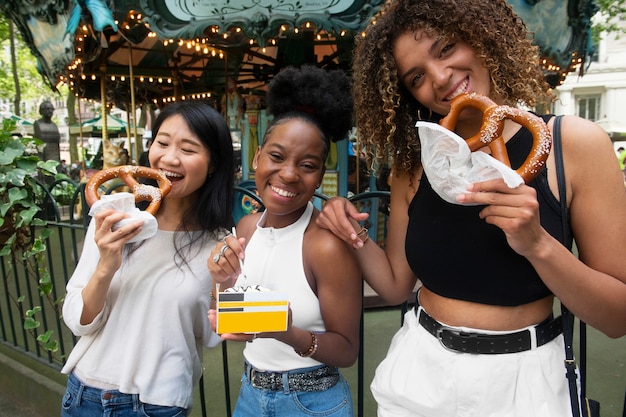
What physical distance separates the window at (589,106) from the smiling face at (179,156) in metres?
34.8

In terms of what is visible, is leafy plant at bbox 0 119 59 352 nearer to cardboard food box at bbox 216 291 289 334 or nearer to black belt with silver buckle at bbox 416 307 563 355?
cardboard food box at bbox 216 291 289 334

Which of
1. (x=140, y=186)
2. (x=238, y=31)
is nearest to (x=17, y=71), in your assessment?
(x=238, y=31)

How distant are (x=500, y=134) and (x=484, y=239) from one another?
0.31 metres

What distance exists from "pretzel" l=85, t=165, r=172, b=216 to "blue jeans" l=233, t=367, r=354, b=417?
0.83 m

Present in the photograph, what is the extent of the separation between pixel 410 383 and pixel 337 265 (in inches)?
18.1

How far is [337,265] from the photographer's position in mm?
1584

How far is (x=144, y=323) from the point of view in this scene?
1.75m

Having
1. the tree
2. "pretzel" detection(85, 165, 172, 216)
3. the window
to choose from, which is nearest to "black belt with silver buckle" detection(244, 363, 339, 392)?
"pretzel" detection(85, 165, 172, 216)

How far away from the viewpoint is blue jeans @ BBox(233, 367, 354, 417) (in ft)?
5.33

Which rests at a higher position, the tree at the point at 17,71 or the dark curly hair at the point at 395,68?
the tree at the point at 17,71

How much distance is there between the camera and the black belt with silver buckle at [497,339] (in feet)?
4.15

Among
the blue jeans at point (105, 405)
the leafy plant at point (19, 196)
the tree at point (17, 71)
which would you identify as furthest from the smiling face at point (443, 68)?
the tree at point (17, 71)

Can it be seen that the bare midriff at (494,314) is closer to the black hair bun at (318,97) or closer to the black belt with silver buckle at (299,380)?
the black belt with silver buckle at (299,380)

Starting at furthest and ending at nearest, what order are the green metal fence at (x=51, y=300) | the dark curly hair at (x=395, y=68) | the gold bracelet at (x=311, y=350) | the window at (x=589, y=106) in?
the window at (x=589, y=106)
the green metal fence at (x=51, y=300)
the gold bracelet at (x=311, y=350)
the dark curly hair at (x=395, y=68)
